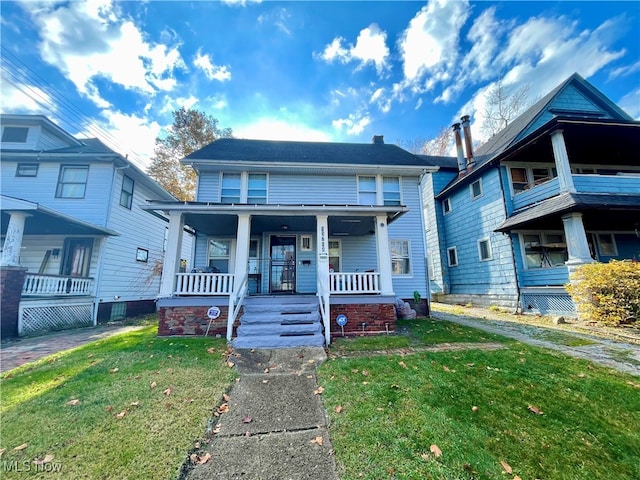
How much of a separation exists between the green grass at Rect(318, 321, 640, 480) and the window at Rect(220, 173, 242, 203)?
796cm

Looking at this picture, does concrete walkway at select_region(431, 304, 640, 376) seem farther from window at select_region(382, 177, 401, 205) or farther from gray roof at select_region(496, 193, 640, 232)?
window at select_region(382, 177, 401, 205)

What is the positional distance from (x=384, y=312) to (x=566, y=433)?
4.45m

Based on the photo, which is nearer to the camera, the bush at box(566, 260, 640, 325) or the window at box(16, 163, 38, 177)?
the bush at box(566, 260, 640, 325)

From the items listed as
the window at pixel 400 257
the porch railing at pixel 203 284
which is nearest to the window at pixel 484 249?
the window at pixel 400 257

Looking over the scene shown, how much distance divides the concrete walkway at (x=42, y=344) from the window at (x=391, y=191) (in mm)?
11025

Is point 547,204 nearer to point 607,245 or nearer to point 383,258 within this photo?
point 607,245

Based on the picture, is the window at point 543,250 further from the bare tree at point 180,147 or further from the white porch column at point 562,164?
the bare tree at point 180,147

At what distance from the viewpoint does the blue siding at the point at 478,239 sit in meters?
11.2

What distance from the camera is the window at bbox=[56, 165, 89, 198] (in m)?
10.6

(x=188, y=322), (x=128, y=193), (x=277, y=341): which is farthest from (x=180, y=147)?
(x=277, y=341)

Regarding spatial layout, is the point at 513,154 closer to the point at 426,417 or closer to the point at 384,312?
the point at 384,312

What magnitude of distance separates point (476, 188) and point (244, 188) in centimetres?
1151

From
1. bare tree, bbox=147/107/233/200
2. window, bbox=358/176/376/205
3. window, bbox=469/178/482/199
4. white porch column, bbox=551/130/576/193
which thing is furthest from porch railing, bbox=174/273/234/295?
bare tree, bbox=147/107/233/200

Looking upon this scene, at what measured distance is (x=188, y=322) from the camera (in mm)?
6926
